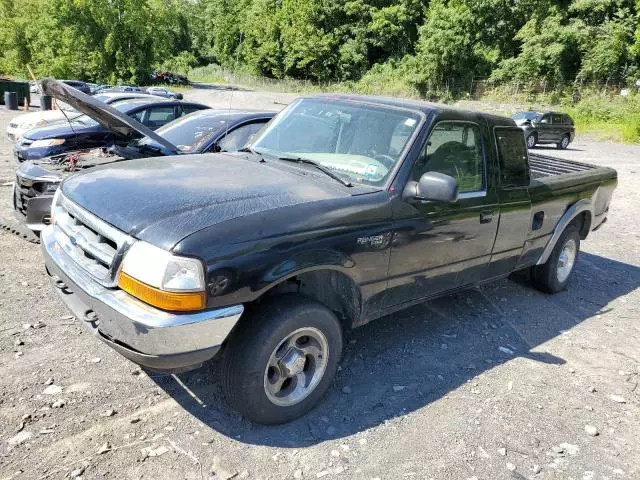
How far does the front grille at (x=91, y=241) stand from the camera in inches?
106

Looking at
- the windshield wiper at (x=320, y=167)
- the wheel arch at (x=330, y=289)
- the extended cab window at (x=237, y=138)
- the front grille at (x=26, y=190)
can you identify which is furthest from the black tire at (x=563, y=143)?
the wheel arch at (x=330, y=289)

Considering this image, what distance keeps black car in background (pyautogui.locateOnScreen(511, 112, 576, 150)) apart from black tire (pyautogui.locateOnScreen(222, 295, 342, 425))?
2314cm

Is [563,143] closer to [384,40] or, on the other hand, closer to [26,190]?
[26,190]

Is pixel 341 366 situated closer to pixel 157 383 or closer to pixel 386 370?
pixel 386 370

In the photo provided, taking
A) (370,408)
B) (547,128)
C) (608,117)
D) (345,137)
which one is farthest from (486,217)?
(608,117)

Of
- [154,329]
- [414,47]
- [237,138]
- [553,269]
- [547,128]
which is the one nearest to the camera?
[154,329]

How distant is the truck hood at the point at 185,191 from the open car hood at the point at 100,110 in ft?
6.16

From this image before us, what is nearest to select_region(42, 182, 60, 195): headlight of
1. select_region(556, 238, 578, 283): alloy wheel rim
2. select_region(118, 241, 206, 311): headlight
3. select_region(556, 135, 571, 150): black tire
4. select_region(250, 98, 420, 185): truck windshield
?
select_region(250, 98, 420, 185): truck windshield

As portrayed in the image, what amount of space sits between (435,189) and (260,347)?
148 centimetres

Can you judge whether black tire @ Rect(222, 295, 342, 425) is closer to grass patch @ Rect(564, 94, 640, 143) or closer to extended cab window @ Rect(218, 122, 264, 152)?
extended cab window @ Rect(218, 122, 264, 152)

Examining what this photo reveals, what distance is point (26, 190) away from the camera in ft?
17.5

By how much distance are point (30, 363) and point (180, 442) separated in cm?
135

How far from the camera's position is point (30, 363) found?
11.3ft

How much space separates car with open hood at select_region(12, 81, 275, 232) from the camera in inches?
207
